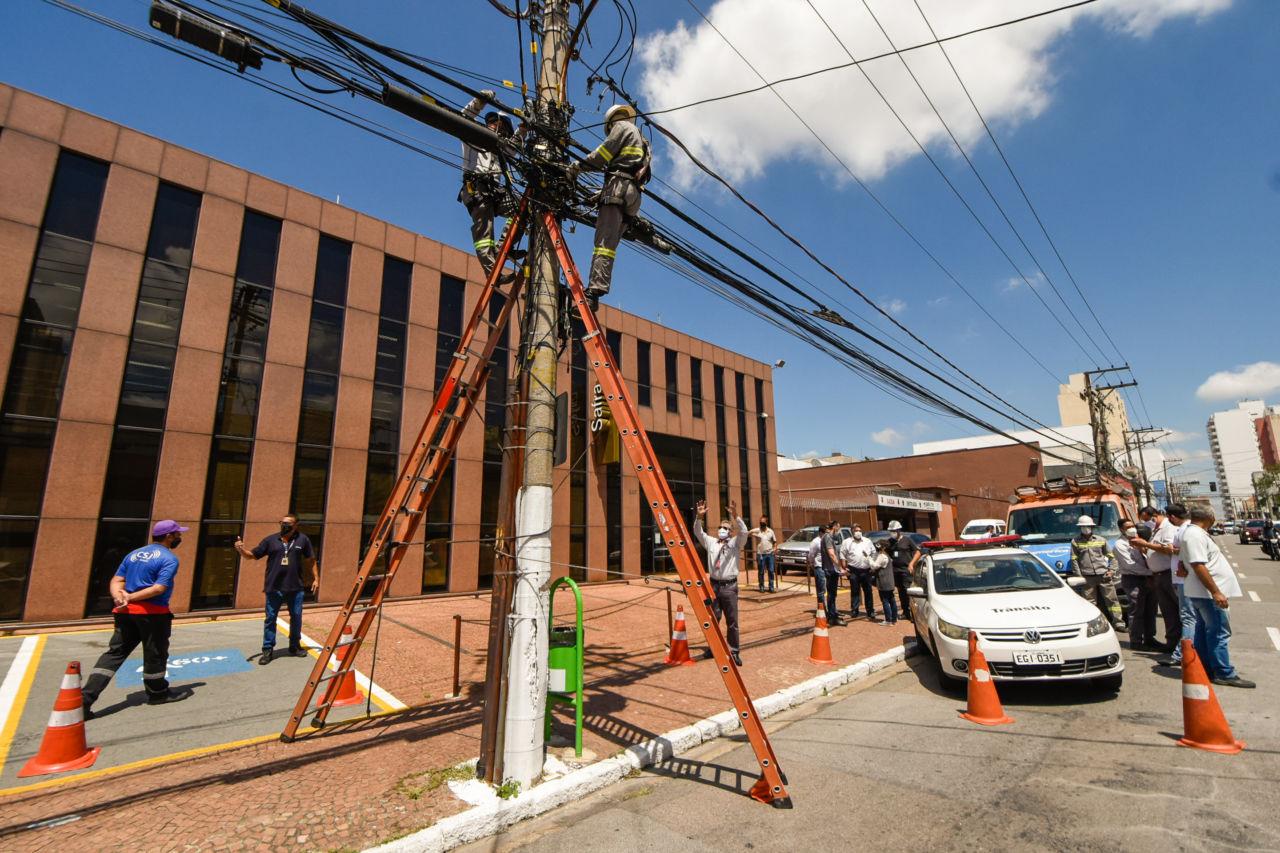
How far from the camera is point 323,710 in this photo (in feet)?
16.7

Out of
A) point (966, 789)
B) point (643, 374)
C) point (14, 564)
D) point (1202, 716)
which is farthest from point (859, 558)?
point (14, 564)

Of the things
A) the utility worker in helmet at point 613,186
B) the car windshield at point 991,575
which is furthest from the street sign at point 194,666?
the car windshield at point 991,575

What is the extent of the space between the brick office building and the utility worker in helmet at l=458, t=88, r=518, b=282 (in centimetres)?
527

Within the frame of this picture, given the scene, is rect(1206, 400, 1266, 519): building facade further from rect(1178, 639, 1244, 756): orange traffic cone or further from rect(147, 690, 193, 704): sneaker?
rect(147, 690, 193, 704): sneaker

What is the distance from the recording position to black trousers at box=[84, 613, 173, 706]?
541 centimetres

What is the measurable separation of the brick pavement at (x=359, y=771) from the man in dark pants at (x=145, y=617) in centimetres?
181

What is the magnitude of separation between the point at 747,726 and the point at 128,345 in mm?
13715

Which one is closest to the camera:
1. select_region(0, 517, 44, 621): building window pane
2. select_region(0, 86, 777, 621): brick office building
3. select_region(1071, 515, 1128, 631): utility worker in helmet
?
select_region(1071, 515, 1128, 631): utility worker in helmet

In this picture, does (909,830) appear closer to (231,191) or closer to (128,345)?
(128,345)

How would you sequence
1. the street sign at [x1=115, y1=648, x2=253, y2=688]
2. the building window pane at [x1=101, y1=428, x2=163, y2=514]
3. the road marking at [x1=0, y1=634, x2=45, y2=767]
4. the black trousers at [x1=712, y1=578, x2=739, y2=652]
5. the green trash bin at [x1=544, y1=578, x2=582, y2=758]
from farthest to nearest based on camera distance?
1. the building window pane at [x1=101, y1=428, x2=163, y2=514]
2. the black trousers at [x1=712, y1=578, x2=739, y2=652]
3. the street sign at [x1=115, y1=648, x2=253, y2=688]
4. the road marking at [x1=0, y1=634, x2=45, y2=767]
5. the green trash bin at [x1=544, y1=578, x2=582, y2=758]

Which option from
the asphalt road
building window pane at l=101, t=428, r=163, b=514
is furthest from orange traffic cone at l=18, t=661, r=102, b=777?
building window pane at l=101, t=428, r=163, b=514

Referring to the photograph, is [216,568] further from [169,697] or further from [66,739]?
[66,739]

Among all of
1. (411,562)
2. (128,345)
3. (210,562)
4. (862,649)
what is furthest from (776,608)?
(128,345)

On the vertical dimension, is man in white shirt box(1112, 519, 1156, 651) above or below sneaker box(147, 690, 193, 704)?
above
